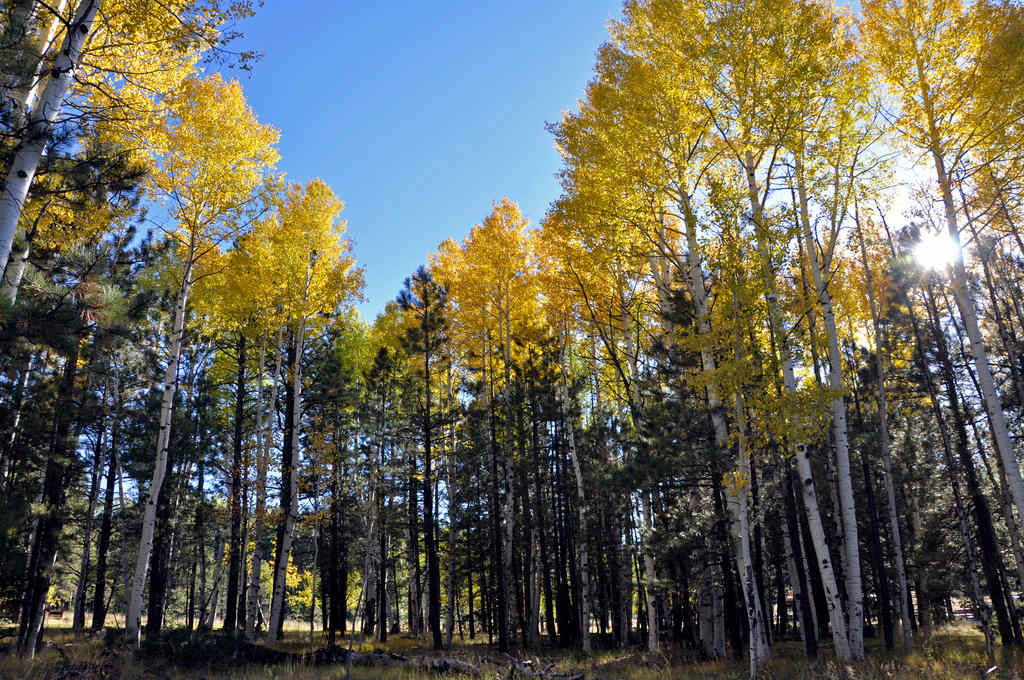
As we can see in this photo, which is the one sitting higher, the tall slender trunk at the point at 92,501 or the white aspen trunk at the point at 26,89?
the white aspen trunk at the point at 26,89

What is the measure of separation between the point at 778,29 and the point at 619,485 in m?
8.34

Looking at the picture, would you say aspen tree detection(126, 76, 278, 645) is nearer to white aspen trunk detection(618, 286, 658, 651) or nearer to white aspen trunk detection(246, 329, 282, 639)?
white aspen trunk detection(246, 329, 282, 639)

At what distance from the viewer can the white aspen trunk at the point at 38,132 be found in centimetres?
Result: 448

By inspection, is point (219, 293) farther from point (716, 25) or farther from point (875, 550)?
point (875, 550)

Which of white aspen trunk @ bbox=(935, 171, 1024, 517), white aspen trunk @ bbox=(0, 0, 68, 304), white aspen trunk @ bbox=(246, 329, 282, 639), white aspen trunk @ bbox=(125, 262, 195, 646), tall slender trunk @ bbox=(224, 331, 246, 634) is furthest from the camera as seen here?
tall slender trunk @ bbox=(224, 331, 246, 634)

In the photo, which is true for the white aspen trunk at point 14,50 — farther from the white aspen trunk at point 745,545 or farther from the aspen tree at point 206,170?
the white aspen trunk at point 745,545

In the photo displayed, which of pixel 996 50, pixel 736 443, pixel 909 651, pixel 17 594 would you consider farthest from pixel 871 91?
pixel 17 594

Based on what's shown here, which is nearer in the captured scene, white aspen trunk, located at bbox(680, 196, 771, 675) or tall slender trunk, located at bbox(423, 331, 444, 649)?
white aspen trunk, located at bbox(680, 196, 771, 675)

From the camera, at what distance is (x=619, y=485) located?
35.5 feet

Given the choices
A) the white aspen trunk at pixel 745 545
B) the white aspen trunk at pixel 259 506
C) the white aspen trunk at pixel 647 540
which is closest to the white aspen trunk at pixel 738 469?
the white aspen trunk at pixel 745 545

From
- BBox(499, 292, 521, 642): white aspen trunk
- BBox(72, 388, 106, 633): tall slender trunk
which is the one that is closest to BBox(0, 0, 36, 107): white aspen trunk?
BBox(499, 292, 521, 642): white aspen trunk

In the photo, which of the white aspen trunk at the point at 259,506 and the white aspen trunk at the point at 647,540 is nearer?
the white aspen trunk at the point at 647,540

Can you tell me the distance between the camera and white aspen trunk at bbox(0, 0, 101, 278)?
176 inches

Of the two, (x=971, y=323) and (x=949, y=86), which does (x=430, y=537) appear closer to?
(x=971, y=323)
